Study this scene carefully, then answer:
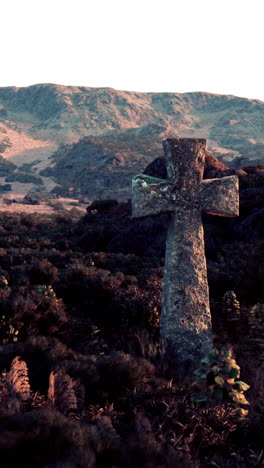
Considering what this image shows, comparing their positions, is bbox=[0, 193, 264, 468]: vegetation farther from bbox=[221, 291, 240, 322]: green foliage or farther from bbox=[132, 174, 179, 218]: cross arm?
bbox=[132, 174, 179, 218]: cross arm

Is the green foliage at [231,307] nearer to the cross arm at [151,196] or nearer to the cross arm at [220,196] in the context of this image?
the cross arm at [220,196]

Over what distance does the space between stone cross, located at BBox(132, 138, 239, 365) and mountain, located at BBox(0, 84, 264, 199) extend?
141 ft

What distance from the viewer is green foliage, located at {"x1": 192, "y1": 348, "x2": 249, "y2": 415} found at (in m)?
3.27

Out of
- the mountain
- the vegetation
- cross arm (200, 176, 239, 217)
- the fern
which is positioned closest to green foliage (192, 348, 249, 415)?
the vegetation

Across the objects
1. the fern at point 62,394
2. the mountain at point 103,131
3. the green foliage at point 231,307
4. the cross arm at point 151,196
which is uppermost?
the mountain at point 103,131

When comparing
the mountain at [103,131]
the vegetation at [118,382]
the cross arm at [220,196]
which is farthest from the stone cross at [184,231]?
the mountain at [103,131]

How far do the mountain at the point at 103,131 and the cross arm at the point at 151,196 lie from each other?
141 feet

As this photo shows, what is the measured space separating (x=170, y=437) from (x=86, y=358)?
Result: 1.44 metres

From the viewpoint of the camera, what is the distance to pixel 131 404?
3021mm

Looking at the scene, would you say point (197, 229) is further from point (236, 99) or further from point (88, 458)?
point (236, 99)

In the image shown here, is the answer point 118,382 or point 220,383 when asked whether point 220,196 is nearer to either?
point 220,383

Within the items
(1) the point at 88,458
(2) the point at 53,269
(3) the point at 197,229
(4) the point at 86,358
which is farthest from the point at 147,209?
(2) the point at 53,269

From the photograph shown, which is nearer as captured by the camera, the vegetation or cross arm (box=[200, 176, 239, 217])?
the vegetation

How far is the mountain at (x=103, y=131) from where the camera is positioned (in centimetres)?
5831
